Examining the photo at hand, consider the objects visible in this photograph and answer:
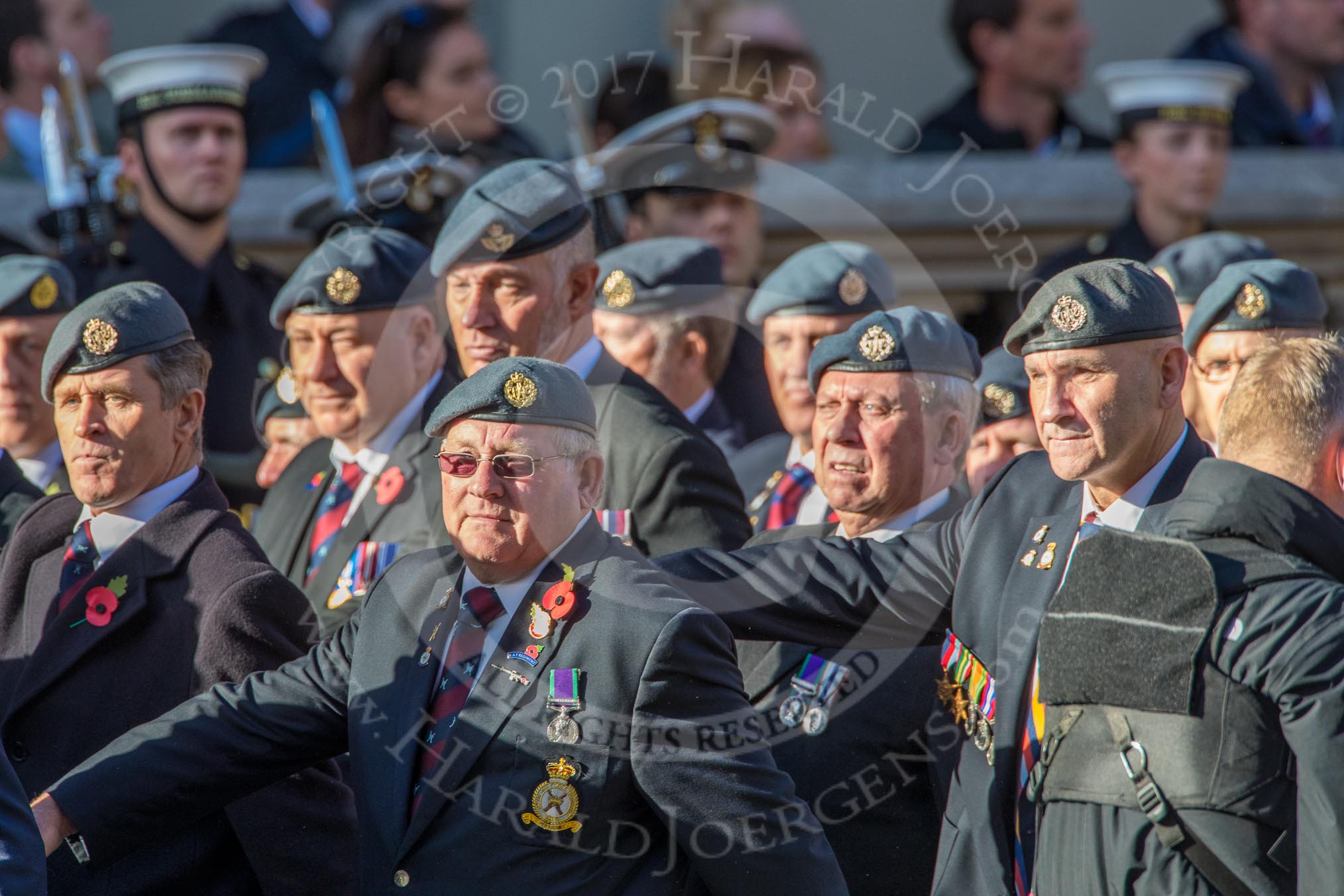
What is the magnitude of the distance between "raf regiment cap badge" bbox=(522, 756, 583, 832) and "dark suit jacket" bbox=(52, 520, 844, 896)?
13 mm

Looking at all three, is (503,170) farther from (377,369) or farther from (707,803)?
(707,803)

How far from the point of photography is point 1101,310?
12.8 feet

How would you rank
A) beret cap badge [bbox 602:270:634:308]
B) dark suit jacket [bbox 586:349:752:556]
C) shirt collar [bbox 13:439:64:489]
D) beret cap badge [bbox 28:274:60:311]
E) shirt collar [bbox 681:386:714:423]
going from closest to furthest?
dark suit jacket [bbox 586:349:752:556] → shirt collar [bbox 13:439:64:489] → beret cap badge [bbox 28:274:60:311] → beret cap badge [bbox 602:270:634:308] → shirt collar [bbox 681:386:714:423]

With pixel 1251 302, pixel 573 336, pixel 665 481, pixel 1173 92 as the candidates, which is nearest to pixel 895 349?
pixel 665 481

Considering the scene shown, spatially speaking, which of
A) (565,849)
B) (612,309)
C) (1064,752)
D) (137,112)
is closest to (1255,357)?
(1064,752)

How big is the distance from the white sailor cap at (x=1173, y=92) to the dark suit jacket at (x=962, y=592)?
3.49 m

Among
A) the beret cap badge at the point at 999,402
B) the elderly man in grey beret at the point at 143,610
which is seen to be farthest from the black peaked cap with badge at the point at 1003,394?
the elderly man in grey beret at the point at 143,610

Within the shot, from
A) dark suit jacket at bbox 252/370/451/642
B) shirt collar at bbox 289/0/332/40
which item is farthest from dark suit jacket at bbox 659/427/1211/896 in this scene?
shirt collar at bbox 289/0/332/40

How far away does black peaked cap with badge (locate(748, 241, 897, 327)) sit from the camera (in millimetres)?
6008

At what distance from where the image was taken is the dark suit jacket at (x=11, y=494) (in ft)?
16.9

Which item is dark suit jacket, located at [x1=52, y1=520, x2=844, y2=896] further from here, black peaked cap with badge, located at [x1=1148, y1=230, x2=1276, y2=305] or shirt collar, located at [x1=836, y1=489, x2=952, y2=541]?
black peaked cap with badge, located at [x1=1148, y1=230, x2=1276, y2=305]

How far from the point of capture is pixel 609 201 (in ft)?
25.1

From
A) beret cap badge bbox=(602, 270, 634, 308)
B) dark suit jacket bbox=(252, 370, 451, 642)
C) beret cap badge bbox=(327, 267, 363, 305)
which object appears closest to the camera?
dark suit jacket bbox=(252, 370, 451, 642)

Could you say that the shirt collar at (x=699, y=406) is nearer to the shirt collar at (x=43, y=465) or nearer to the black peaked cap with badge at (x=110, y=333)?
the shirt collar at (x=43, y=465)
